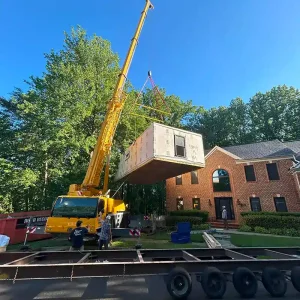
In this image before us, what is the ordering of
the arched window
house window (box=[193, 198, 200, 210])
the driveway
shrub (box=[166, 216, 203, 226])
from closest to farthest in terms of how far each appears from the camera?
the driveway → shrub (box=[166, 216, 203, 226]) → the arched window → house window (box=[193, 198, 200, 210])

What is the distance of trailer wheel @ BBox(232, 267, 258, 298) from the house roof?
768 inches

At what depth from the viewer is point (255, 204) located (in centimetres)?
2023

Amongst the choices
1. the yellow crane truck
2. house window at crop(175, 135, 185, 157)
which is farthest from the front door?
house window at crop(175, 135, 185, 157)

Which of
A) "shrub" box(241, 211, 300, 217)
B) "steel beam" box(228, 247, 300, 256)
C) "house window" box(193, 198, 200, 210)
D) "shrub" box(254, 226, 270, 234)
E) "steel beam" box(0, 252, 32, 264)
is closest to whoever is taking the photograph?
"steel beam" box(0, 252, 32, 264)

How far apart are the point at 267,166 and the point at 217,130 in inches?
986

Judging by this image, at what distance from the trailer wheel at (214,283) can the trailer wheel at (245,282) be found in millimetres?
315

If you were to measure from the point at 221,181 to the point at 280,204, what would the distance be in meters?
5.95

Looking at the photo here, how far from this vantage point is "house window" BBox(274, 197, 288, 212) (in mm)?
18922

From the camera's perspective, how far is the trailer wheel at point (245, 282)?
443cm

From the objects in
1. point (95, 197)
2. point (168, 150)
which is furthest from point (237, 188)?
point (95, 197)

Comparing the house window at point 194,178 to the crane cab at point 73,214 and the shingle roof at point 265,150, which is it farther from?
the crane cab at point 73,214

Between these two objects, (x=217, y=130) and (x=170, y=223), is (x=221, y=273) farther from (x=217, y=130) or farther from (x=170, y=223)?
(x=217, y=130)

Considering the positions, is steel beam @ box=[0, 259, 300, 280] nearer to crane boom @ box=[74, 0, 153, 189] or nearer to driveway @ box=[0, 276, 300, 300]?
driveway @ box=[0, 276, 300, 300]

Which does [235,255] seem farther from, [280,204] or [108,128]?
[280,204]
